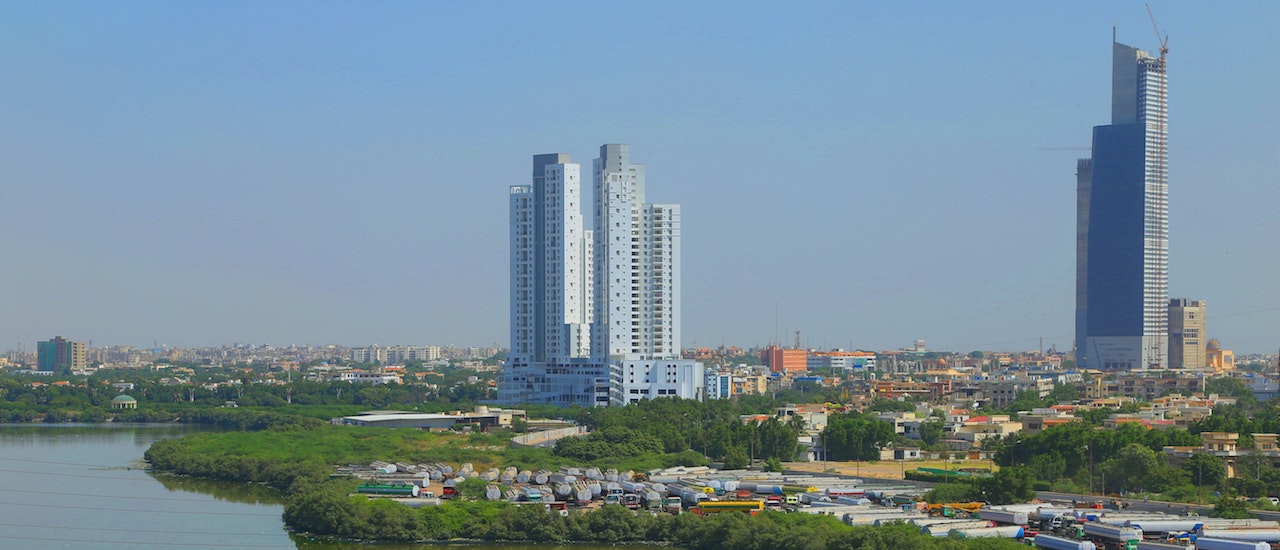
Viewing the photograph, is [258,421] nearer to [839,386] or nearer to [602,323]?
[602,323]

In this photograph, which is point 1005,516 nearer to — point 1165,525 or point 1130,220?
point 1165,525

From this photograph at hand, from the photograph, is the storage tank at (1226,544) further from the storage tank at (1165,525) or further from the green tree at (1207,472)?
the green tree at (1207,472)

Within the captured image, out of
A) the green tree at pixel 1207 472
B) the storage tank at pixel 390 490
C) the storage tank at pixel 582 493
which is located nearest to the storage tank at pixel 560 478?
the storage tank at pixel 582 493

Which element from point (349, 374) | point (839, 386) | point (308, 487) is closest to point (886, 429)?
point (308, 487)

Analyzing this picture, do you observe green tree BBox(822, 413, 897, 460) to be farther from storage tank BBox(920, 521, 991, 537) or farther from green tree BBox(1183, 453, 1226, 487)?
storage tank BBox(920, 521, 991, 537)

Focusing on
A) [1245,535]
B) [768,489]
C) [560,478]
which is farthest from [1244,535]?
[560,478]

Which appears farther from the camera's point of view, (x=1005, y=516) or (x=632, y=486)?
(x=632, y=486)
